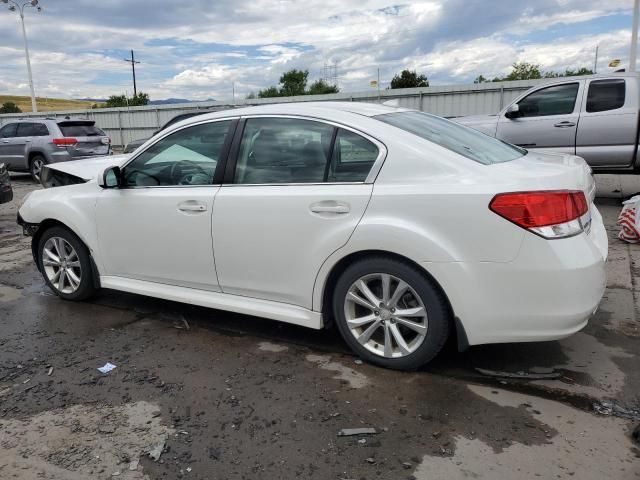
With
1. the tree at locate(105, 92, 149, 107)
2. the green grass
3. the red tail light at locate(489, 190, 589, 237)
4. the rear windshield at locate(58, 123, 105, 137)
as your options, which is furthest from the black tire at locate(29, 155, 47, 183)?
the green grass

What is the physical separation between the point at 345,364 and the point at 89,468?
1593mm

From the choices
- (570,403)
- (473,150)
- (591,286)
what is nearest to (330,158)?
(473,150)

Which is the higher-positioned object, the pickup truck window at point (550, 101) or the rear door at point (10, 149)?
the pickup truck window at point (550, 101)

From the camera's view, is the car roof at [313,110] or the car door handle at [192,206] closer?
the car roof at [313,110]

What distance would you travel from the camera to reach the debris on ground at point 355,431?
2.72 meters

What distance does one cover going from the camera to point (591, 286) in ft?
9.56

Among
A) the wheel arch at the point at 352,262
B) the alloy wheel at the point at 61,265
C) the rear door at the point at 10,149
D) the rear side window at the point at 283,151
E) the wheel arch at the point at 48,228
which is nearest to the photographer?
the wheel arch at the point at 352,262

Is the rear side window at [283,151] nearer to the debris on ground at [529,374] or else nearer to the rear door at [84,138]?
the debris on ground at [529,374]

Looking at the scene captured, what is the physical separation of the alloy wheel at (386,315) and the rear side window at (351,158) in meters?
0.63

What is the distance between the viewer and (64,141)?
14.2 meters

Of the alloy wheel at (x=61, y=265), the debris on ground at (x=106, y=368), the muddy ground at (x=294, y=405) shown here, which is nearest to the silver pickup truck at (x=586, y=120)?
the muddy ground at (x=294, y=405)

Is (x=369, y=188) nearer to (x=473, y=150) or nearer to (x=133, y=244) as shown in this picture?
(x=473, y=150)

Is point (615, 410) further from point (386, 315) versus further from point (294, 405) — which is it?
point (294, 405)

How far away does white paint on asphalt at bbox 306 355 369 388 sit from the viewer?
324 cm
